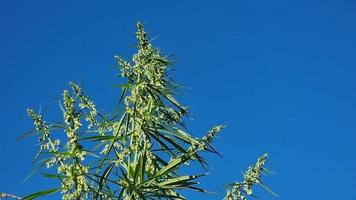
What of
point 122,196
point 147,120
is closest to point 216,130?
point 147,120

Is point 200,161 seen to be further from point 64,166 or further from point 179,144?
point 64,166

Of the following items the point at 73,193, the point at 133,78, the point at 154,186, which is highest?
the point at 133,78

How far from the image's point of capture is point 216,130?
543 centimetres

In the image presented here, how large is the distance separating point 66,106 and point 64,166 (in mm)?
511

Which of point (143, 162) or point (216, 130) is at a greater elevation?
point (216, 130)

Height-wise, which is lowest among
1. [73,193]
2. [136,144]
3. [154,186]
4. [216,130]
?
[73,193]

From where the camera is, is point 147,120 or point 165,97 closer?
point 147,120

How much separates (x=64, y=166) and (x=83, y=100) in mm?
899

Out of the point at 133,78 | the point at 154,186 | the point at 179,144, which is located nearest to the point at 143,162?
the point at 154,186

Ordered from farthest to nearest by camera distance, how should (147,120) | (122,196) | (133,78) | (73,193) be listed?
(133,78) < (147,120) < (122,196) < (73,193)

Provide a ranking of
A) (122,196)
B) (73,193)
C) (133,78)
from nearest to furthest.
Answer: (73,193) → (122,196) → (133,78)

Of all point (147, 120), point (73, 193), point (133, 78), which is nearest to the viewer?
point (73, 193)

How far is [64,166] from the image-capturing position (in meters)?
4.70

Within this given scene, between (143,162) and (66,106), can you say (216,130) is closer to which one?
(143,162)
